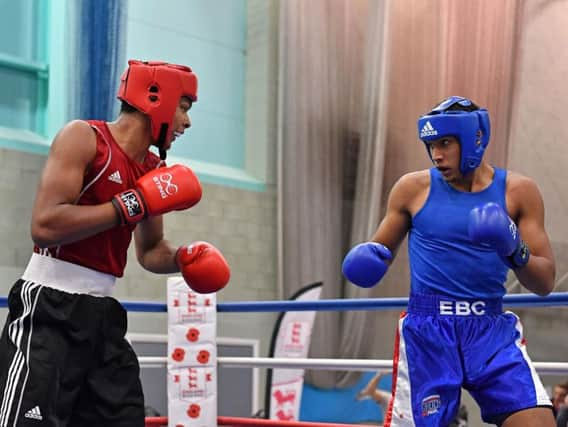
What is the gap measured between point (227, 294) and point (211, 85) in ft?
5.17

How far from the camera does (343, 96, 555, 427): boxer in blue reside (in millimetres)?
1879

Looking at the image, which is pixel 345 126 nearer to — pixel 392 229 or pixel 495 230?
pixel 392 229

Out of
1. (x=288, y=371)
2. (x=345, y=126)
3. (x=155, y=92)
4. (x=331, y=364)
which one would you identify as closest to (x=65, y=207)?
(x=155, y=92)

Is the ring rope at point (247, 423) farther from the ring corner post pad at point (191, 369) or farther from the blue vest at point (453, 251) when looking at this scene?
the blue vest at point (453, 251)

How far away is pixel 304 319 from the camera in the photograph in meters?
6.56

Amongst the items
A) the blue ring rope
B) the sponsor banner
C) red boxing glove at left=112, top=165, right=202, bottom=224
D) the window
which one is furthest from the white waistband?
the sponsor banner

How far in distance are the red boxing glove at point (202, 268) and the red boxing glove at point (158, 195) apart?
0.16 meters

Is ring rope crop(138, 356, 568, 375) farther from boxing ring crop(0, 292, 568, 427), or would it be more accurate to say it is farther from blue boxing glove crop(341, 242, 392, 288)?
blue boxing glove crop(341, 242, 392, 288)

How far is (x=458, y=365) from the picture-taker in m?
1.91

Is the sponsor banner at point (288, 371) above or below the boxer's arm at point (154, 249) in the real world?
below

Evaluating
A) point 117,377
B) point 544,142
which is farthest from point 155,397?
point 117,377

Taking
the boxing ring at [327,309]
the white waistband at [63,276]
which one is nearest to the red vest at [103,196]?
the white waistband at [63,276]

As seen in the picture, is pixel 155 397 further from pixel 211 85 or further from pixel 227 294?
pixel 211 85

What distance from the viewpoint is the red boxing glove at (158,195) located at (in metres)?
1.79
